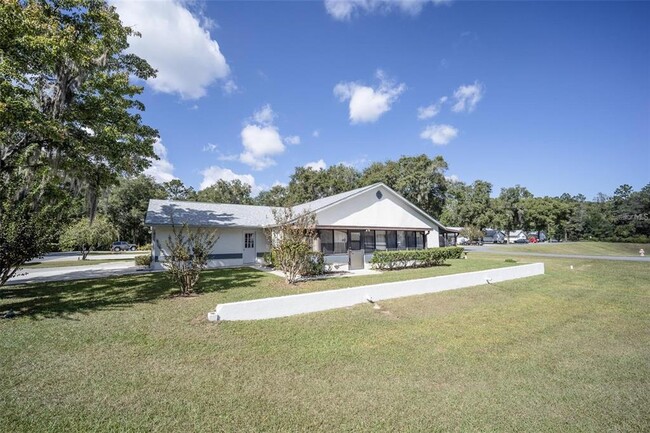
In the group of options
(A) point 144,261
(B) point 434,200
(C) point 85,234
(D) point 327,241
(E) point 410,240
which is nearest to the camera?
(A) point 144,261

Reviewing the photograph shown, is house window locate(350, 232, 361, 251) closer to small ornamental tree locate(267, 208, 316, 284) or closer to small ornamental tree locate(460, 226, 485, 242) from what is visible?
small ornamental tree locate(267, 208, 316, 284)

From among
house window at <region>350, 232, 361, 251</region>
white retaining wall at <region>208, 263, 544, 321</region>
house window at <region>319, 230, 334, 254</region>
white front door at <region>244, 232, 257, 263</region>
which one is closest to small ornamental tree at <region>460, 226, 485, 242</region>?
house window at <region>350, 232, 361, 251</region>

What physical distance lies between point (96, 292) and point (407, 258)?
15285 mm

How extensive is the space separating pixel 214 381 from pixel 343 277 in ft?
33.3

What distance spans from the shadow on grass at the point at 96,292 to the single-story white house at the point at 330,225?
14.6ft

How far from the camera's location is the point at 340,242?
18938 mm

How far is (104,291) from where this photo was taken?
1114 cm

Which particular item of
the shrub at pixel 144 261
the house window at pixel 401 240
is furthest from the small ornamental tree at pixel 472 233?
the shrub at pixel 144 261

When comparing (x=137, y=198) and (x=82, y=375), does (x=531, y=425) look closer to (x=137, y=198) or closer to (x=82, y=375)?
(x=82, y=375)

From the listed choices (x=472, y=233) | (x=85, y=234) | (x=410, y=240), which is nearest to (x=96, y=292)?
(x=410, y=240)

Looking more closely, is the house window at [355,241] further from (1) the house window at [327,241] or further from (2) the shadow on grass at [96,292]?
(2) the shadow on grass at [96,292]

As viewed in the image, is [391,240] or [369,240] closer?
[369,240]

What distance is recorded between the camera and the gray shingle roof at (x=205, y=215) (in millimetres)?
18391

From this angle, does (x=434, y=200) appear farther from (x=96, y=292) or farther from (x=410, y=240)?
(x=96, y=292)
